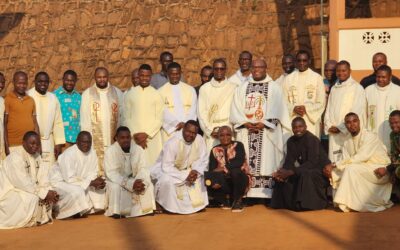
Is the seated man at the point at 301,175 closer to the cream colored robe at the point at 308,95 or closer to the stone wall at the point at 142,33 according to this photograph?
the cream colored robe at the point at 308,95

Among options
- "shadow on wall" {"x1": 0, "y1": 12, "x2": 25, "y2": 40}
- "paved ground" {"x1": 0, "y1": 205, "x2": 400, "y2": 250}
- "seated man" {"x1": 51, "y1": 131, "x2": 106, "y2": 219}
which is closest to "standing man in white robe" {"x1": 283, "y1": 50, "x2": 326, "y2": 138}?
"paved ground" {"x1": 0, "y1": 205, "x2": 400, "y2": 250}

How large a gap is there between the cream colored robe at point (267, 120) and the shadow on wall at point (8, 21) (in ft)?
27.5

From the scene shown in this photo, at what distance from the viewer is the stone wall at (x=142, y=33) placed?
1662 cm

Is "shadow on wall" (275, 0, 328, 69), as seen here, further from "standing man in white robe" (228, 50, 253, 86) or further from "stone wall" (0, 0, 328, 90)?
"standing man in white robe" (228, 50, 253, 86)

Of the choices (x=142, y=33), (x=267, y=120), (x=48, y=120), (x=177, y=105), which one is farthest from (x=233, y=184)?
(x=142, y=33)

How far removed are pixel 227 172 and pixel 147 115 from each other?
163 cm

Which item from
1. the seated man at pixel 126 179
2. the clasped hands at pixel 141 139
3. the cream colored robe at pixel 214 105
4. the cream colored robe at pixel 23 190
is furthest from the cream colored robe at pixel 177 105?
the cream colored robe at pixel 23 190

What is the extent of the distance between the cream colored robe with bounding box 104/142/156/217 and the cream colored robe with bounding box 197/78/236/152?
1084 millimetres

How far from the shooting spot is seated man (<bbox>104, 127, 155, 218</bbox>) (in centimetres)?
1127

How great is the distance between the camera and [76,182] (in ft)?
37.9

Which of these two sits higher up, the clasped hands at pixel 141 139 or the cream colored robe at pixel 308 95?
the cream colored robe at pixel 308 95

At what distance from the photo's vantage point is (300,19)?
54.1 feet

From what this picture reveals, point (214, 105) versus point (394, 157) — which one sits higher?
point (214, 105)

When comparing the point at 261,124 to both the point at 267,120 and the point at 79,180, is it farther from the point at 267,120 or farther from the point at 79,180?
the point at 79,180
